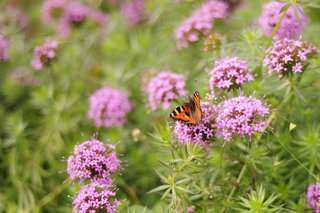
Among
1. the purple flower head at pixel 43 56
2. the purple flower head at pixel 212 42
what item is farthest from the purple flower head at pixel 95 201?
the purple flower head at pixel 43 56

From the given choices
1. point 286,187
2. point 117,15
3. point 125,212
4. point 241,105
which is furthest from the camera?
point 117,15

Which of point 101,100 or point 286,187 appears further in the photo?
point 101,100

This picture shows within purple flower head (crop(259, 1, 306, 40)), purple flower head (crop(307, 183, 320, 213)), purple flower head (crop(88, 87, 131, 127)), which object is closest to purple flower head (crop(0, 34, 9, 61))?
purple flower head (crop(88, 87, 131, 127))

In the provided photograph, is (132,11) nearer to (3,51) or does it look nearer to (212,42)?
(3,51)

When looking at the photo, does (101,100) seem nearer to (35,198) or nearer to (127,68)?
(127,68)

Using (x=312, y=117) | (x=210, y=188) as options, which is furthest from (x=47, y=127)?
(x=312, y=117)

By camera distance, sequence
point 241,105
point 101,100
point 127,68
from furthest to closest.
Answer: point 127,68 < point 101,100 < point 241,105

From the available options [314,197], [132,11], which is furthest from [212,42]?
[132,11]
